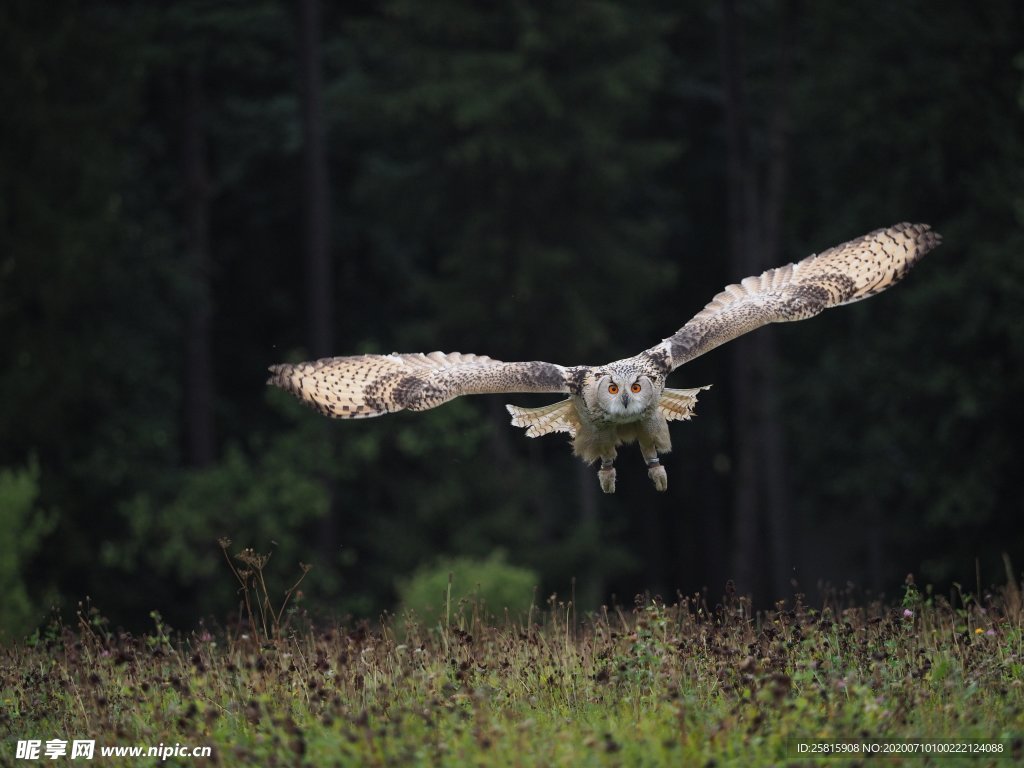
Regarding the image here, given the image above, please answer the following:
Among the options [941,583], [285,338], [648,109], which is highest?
[648,109]

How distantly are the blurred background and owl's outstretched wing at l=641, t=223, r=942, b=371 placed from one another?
33.7ft

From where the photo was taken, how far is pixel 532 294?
28500mm

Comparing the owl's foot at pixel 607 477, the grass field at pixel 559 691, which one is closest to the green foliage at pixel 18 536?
the owl's foot at pixel 607 477

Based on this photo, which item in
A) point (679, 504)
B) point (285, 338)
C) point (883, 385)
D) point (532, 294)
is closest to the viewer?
point (883, 385)

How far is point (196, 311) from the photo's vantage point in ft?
92.5

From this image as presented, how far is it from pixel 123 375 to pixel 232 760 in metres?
20.1

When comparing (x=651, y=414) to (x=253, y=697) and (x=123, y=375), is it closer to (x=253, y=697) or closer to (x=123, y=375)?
(x=253, y=697)

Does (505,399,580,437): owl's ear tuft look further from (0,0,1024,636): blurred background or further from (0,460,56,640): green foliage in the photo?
(0,0,1024,636): blurred background

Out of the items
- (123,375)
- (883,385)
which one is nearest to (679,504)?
(883,385)

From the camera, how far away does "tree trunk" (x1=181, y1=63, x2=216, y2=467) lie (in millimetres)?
28641

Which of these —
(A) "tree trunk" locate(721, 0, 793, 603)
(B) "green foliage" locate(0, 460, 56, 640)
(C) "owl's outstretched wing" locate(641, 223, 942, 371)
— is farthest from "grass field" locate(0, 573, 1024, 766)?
(A) "tree trunk" locate(721, 0, 793, 603)

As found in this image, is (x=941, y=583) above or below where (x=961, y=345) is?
below

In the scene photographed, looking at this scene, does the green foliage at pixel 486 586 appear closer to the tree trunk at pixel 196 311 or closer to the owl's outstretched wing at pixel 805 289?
the tree trunk at pixel 196 311

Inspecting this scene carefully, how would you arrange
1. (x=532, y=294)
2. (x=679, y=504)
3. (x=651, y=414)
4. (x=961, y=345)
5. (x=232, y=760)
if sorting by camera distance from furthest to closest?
(x=679, y=504) < (x=532, y=294) < (x=961, y=345) < (x=651, y=414) < (x=232, y=760)
